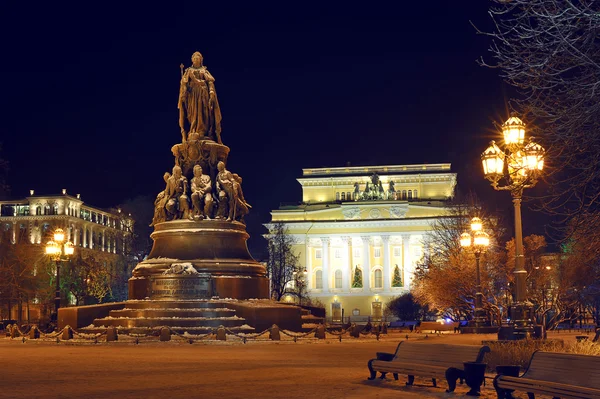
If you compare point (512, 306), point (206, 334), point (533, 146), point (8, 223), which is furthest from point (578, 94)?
point (8, 223)

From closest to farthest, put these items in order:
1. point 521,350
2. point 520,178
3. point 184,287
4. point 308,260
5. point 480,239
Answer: point 521,350, point 520,178, point 480,239, point 184,287, point 308,260

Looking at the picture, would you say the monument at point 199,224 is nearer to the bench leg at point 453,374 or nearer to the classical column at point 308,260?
the bench leg at point 453,374

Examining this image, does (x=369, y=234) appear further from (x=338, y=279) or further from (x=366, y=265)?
(x=338, y=279)

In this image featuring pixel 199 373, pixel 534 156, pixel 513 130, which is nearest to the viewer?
pixel 199 373

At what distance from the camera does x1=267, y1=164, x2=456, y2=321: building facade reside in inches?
4500

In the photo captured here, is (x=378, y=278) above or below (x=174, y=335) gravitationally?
above

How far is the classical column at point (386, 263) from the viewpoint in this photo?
115 m

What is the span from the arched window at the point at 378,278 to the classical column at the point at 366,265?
55.4 inches

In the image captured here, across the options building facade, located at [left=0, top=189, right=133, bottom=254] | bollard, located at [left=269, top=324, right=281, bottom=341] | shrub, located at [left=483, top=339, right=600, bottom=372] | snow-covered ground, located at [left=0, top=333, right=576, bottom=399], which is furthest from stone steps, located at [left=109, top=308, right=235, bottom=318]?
building facade, located at [left=0, top=189, right=133, bottom=254]

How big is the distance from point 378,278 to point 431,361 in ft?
334

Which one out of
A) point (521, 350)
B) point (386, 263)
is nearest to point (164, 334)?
point (521, 350)

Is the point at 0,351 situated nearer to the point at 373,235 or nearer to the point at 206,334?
the point at 206,334

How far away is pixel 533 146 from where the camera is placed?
1975 centimetres

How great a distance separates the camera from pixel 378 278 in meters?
117
